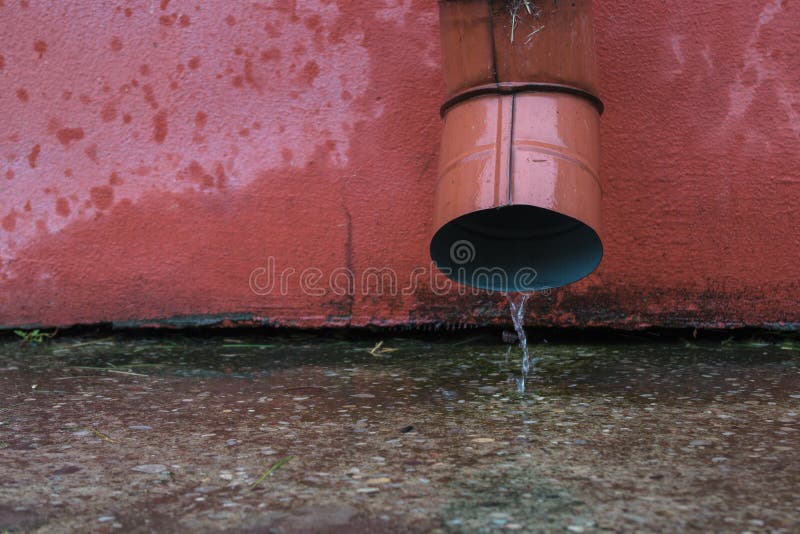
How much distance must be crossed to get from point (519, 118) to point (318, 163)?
904 millimetres

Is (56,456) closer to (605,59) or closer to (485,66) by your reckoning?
(485,66)

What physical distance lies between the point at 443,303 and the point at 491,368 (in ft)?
1.31

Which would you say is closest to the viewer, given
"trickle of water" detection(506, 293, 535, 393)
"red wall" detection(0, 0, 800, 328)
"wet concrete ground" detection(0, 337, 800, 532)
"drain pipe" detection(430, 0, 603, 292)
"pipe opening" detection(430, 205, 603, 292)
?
"wet concrete ground" detection(0, 337, 800, 532)

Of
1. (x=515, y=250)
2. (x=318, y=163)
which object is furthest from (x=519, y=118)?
(x=318, y=163)

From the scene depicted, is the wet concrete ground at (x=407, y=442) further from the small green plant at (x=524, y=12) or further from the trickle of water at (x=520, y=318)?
the small green plant at (x=524, y=12)

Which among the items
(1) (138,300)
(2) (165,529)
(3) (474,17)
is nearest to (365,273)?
(1) (138,300)

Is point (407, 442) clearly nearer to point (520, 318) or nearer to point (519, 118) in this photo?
point (519, 118)

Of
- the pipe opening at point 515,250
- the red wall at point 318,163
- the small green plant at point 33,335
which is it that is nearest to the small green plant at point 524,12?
the pipe opening at point 515,250

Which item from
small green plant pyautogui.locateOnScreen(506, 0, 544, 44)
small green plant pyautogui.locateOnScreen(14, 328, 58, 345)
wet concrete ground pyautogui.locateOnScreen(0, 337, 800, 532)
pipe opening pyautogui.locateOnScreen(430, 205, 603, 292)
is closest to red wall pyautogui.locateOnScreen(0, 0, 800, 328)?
small green plant pyautogui.locateOnScreen(14, 328, 58, 345)

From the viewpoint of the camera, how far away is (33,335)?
94.7 inches

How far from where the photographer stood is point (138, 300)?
2.38m

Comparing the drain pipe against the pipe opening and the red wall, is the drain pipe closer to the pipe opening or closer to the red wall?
the pipe opening

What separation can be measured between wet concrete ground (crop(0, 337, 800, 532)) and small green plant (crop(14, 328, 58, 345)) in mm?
249

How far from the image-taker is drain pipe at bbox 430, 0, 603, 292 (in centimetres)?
153
